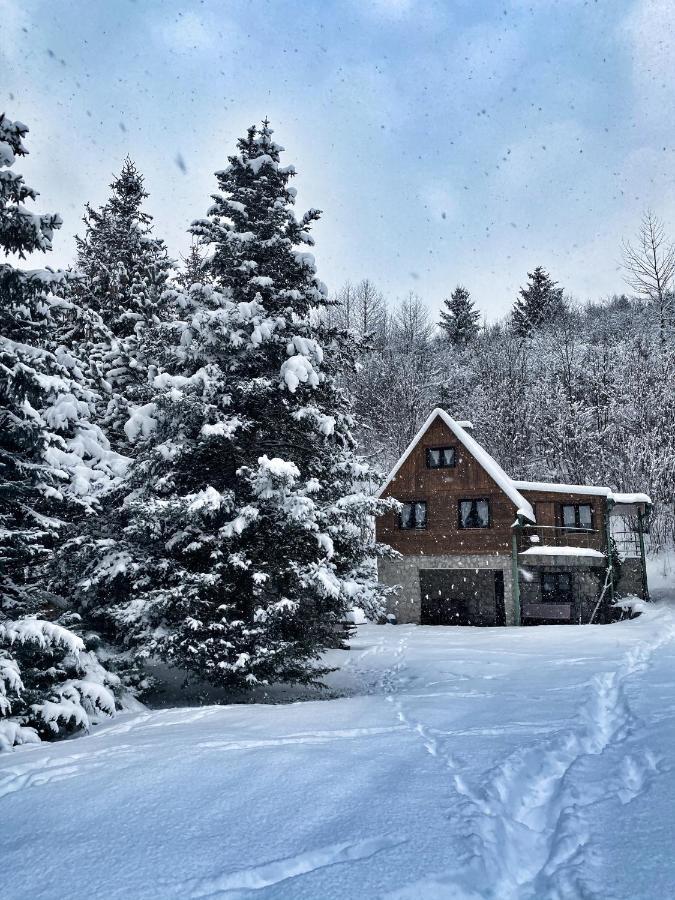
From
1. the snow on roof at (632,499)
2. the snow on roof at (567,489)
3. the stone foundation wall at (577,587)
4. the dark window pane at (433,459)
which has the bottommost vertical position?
the stone foundation wall at (577,587)

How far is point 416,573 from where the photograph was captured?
2598 cm

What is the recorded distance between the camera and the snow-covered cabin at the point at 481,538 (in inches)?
994

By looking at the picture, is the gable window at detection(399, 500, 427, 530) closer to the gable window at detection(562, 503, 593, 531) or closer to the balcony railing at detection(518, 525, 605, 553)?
the balcony railing at detection(518, 525, 605, 553)

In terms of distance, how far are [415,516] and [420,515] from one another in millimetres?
228

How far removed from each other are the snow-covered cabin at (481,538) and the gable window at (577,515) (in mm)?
44

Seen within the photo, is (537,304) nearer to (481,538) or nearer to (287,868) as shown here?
(481,538)

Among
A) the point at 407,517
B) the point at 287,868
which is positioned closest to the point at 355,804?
the point at 287,868

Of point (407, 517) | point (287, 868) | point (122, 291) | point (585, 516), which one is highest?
point (122, 291)

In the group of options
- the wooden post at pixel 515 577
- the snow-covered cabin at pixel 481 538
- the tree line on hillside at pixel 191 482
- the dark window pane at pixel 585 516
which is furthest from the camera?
the dark window pane at pixel 585 516

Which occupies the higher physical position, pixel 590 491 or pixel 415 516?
pixel 590 491

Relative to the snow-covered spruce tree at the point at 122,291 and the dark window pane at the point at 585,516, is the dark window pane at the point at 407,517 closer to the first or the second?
the dark window pane at the point at 585,516

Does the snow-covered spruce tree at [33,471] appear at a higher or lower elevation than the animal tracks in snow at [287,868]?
higher

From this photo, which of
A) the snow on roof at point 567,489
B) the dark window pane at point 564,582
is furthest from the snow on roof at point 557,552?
the dark window pane at point 564,582

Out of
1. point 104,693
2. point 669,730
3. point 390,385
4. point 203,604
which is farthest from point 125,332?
point 390,385
